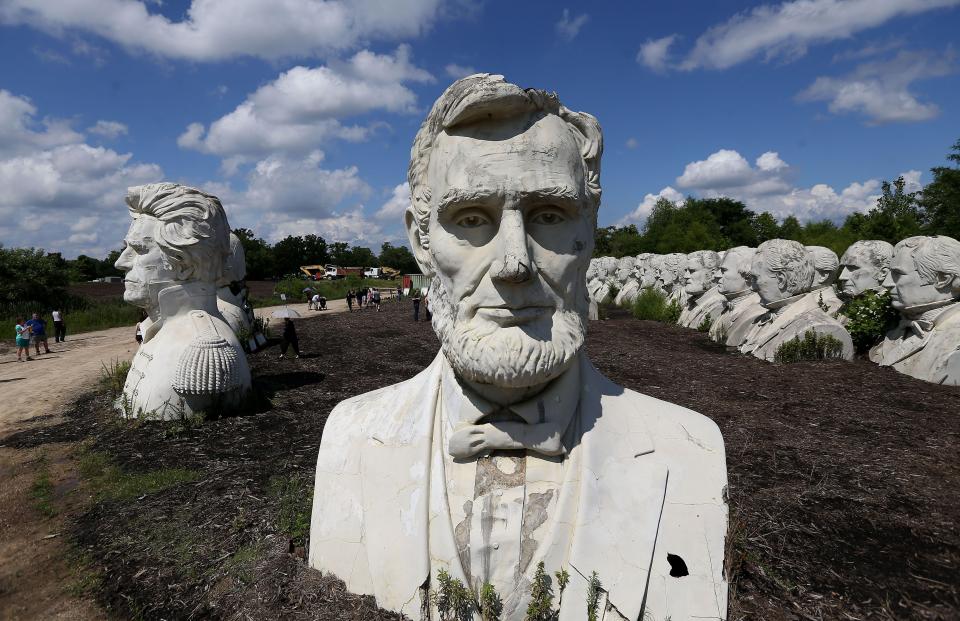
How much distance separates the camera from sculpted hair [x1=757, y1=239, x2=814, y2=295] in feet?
33.9

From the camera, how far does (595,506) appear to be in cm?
204

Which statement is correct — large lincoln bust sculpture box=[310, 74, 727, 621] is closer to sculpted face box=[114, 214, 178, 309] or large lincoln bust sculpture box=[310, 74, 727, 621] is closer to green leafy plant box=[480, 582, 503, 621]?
green leafy plant box=[480, 582, 503, 621]

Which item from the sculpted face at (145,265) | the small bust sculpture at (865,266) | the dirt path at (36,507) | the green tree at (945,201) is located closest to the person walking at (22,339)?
the dirt path at (36,507)

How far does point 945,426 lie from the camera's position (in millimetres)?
6180

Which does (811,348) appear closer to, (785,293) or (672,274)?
(785,293)

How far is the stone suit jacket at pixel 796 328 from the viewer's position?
970 centimetres

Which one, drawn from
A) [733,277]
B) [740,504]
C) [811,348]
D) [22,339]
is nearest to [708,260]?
[733,277]

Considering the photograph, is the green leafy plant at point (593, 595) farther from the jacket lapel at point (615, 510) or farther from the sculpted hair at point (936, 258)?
the sculpted hair at point (936, 258)

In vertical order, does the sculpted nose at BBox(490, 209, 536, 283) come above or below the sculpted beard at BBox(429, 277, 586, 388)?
above

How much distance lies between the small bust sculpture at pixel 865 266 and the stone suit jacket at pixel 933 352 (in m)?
1.51

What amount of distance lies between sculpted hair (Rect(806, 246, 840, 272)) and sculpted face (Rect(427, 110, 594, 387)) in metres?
11.2

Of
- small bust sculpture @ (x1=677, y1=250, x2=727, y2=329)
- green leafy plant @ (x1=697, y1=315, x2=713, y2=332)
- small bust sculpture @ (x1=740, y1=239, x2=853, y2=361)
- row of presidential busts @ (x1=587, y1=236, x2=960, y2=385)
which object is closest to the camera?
row of presidential busts @ (x1=587, y1=236, x2=960, y2=385)

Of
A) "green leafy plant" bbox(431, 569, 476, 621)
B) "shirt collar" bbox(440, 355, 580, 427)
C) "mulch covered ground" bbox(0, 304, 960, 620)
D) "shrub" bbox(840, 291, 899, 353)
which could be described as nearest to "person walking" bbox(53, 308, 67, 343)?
"mulch covered ground" bbox(0, 304, 960, 620)

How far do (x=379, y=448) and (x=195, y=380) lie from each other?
5050mm
